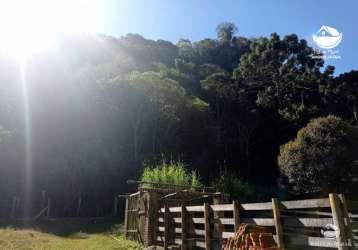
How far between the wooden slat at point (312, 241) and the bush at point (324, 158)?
42.7 feet

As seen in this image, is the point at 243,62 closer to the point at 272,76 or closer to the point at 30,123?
the point at 272,76

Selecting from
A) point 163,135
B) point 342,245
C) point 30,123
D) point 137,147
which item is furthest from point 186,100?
point 342,245

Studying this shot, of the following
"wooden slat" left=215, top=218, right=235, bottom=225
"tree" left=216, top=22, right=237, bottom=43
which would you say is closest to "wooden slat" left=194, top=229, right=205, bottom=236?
"wooden slat" left=215, top=218, right=235, bottom=225

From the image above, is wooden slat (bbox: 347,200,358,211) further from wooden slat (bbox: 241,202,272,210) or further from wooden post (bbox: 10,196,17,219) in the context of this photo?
wooden post (bbox: 10,196,17,219)

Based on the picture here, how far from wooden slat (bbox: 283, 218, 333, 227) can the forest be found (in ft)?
36.5

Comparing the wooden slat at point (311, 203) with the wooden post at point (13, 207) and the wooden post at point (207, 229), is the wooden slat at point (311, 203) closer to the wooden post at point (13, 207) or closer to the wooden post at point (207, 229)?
the wooden post at point (207, 229)

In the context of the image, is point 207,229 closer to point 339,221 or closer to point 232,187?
point 339,221

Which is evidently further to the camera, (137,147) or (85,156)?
(137,147)

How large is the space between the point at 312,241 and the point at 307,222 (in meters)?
0.25

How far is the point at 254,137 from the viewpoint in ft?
94.1

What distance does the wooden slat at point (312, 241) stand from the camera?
3.97 metres

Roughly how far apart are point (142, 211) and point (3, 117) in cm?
1488

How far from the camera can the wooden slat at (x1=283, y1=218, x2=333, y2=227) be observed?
13.6 feet

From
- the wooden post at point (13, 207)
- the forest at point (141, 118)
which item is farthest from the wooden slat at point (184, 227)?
the wooden post at point (13, 207)
